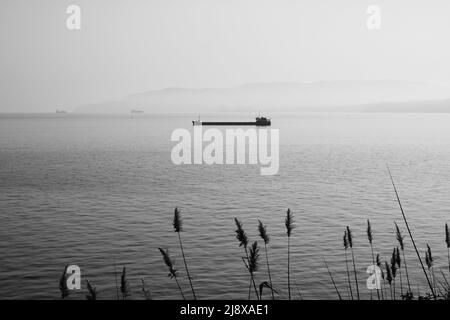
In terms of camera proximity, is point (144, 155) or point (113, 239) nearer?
point (113, 239)

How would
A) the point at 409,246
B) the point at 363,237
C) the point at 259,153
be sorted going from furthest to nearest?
the point at 259,153 → the point at 363,237 → the point at 409,246

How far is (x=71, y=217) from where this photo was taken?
3991cm

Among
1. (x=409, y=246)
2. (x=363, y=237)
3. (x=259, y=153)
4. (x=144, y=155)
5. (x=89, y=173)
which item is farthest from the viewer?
(x=259, y=153)

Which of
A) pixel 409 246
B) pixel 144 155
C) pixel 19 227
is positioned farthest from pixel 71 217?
pixel 144 155

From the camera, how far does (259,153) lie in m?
115

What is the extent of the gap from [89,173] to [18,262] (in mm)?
45639
